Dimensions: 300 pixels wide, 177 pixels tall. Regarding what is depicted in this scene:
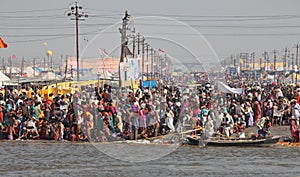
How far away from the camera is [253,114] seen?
1167 inches

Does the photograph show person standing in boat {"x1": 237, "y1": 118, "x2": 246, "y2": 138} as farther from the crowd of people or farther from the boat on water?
the boat on water

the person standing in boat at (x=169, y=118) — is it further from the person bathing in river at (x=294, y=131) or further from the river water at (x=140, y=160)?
the person bathing in river at (x=294, y=131)

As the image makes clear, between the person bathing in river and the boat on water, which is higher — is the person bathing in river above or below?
above

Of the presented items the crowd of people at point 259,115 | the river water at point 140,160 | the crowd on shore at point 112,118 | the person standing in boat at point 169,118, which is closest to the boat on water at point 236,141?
the river water at point 140,160

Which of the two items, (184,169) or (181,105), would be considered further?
(181,105)

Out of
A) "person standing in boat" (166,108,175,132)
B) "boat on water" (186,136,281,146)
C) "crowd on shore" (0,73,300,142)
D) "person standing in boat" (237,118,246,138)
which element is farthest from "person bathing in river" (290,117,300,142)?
"person standing in boat" (166,108,175,132)

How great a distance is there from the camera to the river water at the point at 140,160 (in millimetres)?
20078

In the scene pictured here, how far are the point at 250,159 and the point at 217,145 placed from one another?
256 centimetres

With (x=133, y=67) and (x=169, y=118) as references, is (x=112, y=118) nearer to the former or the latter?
(x=169, y=118)

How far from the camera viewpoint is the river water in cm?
2008

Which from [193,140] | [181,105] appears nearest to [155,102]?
[181,105]

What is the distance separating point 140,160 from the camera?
2234 cm

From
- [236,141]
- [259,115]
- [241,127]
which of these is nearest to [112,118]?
[236,141]

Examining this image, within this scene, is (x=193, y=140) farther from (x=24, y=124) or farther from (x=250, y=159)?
(x=24, y=124)
